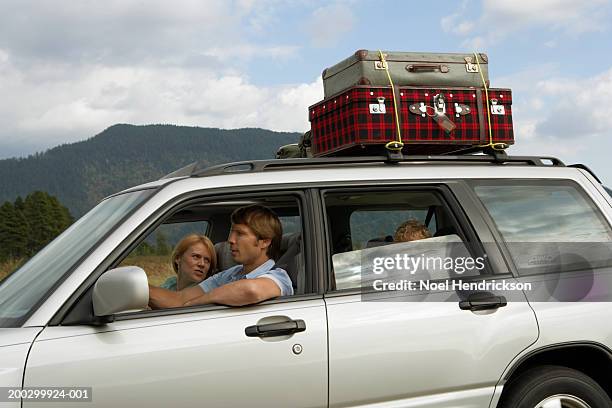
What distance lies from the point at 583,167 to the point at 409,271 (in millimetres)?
1488

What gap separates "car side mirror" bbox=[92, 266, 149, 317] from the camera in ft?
10.2

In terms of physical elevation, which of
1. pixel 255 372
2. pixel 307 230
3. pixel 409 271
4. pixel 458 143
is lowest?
pixel 255 372

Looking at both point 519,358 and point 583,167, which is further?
point 583,167

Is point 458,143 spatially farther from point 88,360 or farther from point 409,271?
point 88,360

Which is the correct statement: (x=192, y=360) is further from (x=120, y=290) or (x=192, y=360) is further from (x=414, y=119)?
(x=414, y=119)

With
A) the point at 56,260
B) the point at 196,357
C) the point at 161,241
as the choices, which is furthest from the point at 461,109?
the point at 56,260

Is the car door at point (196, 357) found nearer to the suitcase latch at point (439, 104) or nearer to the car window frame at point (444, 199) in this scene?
the car window frame at point (444, 199)

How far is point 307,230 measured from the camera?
12.7ft

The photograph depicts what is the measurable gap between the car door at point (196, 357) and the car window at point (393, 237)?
0.35 m

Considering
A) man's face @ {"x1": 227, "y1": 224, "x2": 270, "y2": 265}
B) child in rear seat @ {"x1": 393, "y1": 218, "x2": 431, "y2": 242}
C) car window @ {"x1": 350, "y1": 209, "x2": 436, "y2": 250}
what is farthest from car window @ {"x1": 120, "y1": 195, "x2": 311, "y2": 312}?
child in rear seat @ {"x1": 393, "y1": 218, "x2": 431, "y2": 242}

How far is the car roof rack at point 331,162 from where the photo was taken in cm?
394

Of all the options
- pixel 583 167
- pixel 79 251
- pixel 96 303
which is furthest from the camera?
pixel 583 167

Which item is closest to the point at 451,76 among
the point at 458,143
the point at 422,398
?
the point at 458,143

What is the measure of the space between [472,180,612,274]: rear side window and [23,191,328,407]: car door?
122 centimetres
